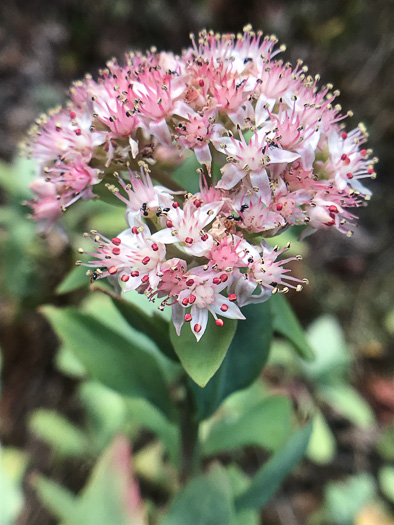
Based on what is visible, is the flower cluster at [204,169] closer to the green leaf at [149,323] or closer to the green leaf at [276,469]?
the green leaf at [149,323]

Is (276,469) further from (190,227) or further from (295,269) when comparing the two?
(295,269)

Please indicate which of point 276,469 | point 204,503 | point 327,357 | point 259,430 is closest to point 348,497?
point 327,357

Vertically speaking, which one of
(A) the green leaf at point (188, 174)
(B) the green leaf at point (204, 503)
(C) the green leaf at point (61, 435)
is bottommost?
(C) the green leaf at point (61, 435)

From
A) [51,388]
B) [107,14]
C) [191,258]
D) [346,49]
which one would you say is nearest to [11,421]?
[51,388]

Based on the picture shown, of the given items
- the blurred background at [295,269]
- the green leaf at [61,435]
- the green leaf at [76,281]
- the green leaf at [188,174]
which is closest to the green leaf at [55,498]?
the blurred background at [295,269]

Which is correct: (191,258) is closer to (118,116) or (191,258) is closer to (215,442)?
(118,116)

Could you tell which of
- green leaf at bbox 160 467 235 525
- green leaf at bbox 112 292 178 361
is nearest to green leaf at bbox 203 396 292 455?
green leaf at bbox 160 467 235 525

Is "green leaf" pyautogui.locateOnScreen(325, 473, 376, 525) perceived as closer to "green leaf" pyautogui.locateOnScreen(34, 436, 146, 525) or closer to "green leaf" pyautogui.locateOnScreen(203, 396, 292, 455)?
"green leaf" pyautogui.locateOnScreen(203, 396, 292, 455)
